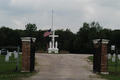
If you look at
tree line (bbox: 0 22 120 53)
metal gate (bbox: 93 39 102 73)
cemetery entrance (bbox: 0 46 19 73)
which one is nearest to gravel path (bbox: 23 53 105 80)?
metal gate (bbox: 93 39 102 73)

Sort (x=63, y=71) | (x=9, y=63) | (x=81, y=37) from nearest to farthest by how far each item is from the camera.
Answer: (x=63, y=71), (x=9, y=63), (x=81, y=37)

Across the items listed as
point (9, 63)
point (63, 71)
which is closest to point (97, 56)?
point (63, 71)

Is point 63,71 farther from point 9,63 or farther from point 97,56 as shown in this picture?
point 9,63

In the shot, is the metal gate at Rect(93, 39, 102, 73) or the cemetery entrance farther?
the cemetery entrance

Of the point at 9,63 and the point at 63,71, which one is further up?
the point at 9,63

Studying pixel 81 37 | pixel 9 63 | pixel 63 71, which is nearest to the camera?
pixel 63 71

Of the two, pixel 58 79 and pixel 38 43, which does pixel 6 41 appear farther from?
pixel 58 79

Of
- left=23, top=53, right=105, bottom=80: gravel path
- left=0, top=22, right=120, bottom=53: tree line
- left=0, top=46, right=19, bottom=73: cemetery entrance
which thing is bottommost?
left=23, top=53, right=105, bottom=80: gravel path

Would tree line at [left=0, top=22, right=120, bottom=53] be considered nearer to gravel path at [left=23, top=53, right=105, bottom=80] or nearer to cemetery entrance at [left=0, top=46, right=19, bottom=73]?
cemetery entrance at [left=0, top=46, right=19, bottom=73]

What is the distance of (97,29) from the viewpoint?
60.5 meters

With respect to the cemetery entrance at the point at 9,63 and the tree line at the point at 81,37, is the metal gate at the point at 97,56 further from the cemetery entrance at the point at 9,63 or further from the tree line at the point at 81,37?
the tree line at the point at 81,37

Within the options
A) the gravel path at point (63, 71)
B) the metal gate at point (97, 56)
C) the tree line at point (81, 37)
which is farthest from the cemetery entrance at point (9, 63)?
the tree line at point (81, 37)

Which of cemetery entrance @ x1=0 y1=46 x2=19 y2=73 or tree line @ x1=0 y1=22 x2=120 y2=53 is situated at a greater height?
tree line @ x1=0 y1=22 x2=120 y2=53

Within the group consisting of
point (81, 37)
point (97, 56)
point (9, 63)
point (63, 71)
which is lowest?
point (63, 71)
